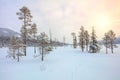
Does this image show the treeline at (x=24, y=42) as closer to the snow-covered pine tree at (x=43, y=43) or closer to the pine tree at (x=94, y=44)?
the snow-covered pine tree at (x=43, y=43)

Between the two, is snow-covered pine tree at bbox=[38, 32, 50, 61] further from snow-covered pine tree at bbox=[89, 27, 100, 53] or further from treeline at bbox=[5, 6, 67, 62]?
snow-covered pine tree at bbox=[89, 27, 100, 53]

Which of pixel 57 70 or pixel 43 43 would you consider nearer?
pixel 57 70

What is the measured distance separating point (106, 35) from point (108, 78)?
31.3m

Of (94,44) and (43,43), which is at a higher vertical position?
(43,43)

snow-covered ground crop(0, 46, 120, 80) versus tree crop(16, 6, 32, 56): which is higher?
tree crop(16, 6, 32, 56)

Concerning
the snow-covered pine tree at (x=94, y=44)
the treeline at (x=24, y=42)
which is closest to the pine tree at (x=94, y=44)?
the snow-covered pine tree at (x=94, y=44)

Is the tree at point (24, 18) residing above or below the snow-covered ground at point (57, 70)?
above

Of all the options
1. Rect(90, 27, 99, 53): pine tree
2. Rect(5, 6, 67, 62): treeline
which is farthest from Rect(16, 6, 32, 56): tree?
Rect(90, 27, 99, 53): pine tree

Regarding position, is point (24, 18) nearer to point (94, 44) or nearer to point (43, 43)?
point (43, 43)

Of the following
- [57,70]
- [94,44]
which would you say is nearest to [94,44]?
[94,44]

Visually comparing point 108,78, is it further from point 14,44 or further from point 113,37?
point 113,37

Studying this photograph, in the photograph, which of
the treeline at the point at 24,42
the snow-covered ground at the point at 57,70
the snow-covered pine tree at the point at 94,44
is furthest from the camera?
the snow-covered pine tree at the point at 94,44

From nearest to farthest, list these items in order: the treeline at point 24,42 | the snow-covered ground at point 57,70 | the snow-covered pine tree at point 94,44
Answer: the snow-covered ground at point 57,70
the treeline at point 24,42
the snow-covered pine tree at point 94,44

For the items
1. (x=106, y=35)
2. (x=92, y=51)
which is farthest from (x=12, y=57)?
(x=106, y=35)
